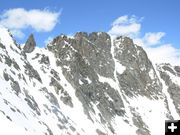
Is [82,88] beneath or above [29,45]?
beneath

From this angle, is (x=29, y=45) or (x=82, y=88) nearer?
(x=82, y=88)

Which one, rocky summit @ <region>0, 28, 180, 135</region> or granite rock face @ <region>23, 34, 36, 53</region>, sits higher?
granite rock face @ <region>23, 34, 36, 53</region>

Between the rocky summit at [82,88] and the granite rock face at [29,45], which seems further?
the granite rock face at [29,45]

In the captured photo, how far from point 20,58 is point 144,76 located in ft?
273

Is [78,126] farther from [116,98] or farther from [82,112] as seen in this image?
[116,98]

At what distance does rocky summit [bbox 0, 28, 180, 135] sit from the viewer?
100438 millimetres

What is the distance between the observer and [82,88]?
144m

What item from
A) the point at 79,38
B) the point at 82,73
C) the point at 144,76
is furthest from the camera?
the point at 144,76

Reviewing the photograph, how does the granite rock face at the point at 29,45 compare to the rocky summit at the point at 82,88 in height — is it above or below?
above

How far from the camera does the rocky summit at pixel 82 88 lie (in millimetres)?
100438

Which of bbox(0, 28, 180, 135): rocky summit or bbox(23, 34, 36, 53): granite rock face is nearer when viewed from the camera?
bbox(0, 28, 180, 135): rocky summit

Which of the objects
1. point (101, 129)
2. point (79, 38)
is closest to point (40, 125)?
point (101, 129)

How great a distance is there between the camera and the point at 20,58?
12500cm

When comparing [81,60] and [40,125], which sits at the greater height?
[81,60]
